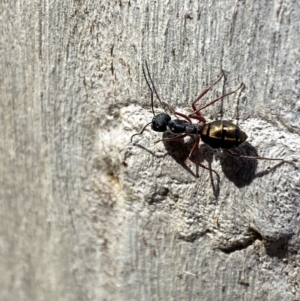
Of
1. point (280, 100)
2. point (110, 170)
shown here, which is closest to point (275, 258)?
point (280, 100)

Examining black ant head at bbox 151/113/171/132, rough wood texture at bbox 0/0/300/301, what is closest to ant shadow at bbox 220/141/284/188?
rough wood texture at bbox 0/0/300/301

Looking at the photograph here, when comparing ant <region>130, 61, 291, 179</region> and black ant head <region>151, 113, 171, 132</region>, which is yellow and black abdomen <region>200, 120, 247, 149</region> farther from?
black ant head <region>151, 113, 171, 132</region>

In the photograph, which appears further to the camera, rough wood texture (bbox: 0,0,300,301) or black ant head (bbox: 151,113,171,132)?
black ant head (bbox: 151,113,171,132)

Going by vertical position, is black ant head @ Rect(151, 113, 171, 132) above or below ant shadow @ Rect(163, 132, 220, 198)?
above

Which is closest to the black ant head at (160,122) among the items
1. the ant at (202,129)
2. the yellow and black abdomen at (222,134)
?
the ant at (202,129)

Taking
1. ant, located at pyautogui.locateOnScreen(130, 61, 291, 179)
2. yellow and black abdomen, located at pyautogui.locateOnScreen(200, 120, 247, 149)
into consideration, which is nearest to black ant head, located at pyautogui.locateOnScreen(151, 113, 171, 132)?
ant, located at pyautogui.locateOnScreen(130, 61, 291, 179)

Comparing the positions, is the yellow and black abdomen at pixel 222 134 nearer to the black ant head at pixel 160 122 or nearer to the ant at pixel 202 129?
the ant at pixel 202 129

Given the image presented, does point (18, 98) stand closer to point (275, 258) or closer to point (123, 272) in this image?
point (123, 272)

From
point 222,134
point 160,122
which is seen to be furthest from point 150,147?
point 222,134
